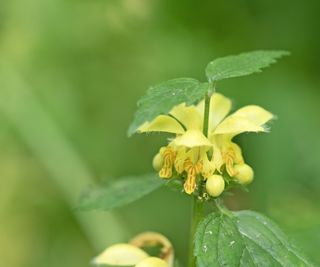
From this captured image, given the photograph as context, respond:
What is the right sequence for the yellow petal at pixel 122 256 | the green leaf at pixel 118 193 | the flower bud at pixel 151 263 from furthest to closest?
1. the green leaf at pixel 118 193
2. the yellow petal at pixel 122 256
3. the flower bud at pixel 151 263

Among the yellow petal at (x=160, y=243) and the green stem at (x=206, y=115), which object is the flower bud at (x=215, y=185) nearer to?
the green stem at (x=206, y=115)

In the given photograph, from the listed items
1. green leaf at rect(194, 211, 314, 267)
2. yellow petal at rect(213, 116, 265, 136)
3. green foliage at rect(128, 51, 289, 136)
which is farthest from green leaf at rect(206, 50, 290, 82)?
green leaf at rect(194, 211, 314, 267)

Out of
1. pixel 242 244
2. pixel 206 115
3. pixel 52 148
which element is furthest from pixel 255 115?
pixel 52 148

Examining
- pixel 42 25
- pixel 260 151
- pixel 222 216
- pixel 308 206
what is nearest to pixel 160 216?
pixel 260 151

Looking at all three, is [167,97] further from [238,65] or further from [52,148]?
[52,148]

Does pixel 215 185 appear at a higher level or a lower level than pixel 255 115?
lower

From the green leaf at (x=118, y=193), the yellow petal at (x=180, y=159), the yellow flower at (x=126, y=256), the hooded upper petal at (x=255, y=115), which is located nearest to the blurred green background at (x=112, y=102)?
the green leaf at (x=118, y=193)
